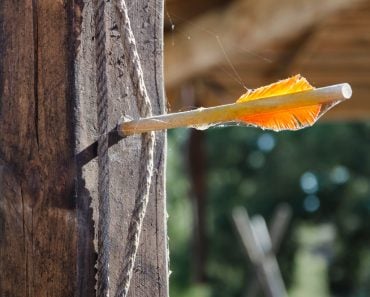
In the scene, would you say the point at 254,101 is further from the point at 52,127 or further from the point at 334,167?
the point at 334,167

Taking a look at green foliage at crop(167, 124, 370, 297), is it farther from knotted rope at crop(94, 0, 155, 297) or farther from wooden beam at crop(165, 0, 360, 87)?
knotted rope at crop(94, 0, 155, 297)

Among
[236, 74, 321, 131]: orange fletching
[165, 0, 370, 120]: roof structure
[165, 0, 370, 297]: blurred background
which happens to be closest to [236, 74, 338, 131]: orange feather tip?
[236, 74, 321, 131]: orange fletching

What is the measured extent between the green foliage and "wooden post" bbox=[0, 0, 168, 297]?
47.7 feet

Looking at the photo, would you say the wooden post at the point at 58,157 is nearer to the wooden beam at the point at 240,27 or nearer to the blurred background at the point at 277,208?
the wooden beam at the point at 240,27

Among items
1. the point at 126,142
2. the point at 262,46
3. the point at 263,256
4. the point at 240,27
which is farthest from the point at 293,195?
the point at 126,142

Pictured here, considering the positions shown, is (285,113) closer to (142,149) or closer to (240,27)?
(142,149)

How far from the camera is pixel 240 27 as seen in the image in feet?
11.5

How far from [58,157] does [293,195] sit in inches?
639

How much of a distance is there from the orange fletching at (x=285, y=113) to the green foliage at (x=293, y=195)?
14.7 metres

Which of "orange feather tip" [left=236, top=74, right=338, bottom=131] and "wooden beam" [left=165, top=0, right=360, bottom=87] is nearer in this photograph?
"orange feather tip" [left=236, top=74, right=338, bottom=131]

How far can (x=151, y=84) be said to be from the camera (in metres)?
1.33

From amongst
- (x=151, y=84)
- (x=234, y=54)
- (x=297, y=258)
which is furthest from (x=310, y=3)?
(x=297, y=258)

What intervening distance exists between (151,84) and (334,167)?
51.9 feet

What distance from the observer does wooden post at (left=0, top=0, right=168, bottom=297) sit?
4.01ft
